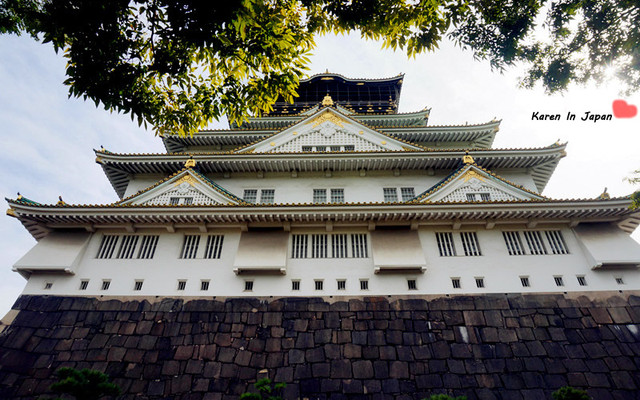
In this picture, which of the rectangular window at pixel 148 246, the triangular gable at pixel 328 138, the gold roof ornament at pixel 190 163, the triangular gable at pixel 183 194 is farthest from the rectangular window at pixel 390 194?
the rectangular window at pixel 148 246

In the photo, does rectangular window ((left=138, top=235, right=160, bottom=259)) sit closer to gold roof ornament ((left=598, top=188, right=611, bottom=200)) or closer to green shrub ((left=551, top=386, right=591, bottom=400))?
green shrub ((left=551, top=386, right=591, bottom=400))

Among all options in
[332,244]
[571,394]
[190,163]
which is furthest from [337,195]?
[571,394]

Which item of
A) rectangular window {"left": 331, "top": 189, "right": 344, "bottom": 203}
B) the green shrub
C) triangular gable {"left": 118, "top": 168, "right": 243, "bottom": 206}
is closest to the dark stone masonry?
the green shrub

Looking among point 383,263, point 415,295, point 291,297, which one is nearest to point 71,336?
point 291,297

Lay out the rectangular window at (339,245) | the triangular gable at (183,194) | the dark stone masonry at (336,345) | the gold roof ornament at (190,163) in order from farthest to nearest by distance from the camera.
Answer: the gold roof ornament at (190,163), the triangular gable at (183,194), the rectangular window at (339,245), the dark stone masonry at (336,345)

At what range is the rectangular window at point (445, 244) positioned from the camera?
493 inches

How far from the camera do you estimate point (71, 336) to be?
10898 millimetres

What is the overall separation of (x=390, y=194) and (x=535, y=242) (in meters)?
6.08

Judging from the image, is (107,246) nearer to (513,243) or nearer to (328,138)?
(328,138)

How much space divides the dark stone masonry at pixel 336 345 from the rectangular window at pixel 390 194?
5.33m

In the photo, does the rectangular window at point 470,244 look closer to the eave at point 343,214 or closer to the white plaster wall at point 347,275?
the white plaster wall at point 347,275

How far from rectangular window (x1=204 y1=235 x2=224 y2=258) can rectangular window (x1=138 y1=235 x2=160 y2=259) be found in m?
2.05

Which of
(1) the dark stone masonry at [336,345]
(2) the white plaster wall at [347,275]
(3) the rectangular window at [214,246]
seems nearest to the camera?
(1) the dark stone masonry at [336,345]

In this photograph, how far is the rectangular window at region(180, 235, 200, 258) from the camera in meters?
12.8
